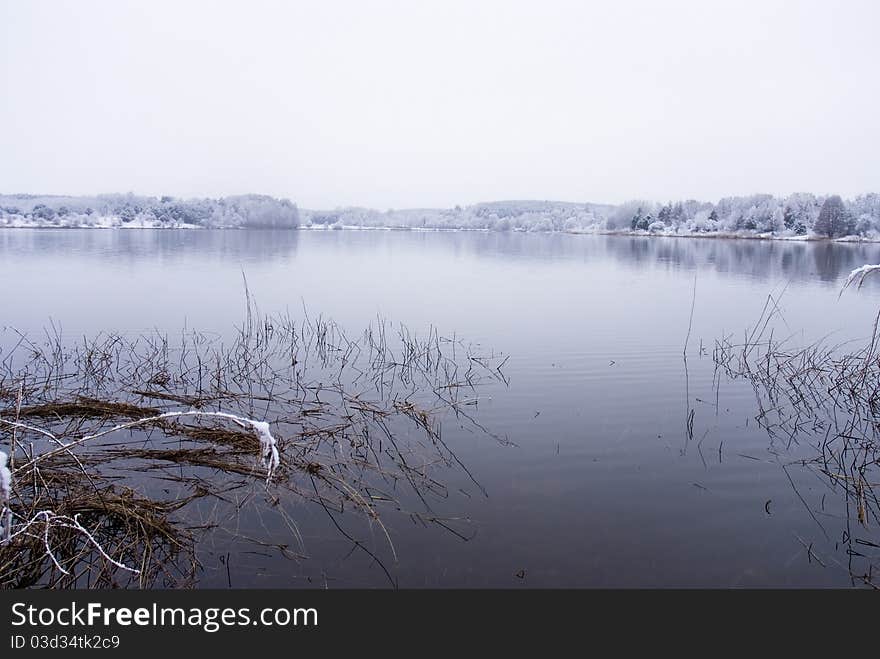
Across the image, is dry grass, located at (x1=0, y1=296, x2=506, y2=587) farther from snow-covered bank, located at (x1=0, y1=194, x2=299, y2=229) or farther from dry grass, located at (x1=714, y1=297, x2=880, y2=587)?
snow-covered bank, located at (x1=0, y1=194, x2=299, y2=229)

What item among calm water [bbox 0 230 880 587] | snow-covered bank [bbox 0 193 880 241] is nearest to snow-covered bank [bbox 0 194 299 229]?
snow-covered bank [bbox 0 193 880 241]

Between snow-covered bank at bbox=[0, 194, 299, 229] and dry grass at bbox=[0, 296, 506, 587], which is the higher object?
snow-covered bank at bbox=[0, 194, 299, 229]

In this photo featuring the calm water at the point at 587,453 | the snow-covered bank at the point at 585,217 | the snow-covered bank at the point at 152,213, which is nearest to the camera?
the calm water at the point at 587,453

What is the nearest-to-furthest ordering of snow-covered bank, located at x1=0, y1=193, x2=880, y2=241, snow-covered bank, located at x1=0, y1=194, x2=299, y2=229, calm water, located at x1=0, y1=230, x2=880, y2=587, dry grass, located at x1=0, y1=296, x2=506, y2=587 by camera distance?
dry grass, located at x1=0, y1=296, x2=506, y2=587 → calm water, located at x1=0, y1=230, x2=880, y2=587 → snow-covered bank, located at x1=0, y1=193, x2=880, y2=241 → snow-covered bank, located at x1=0, y1=194, x2=299, y2=229

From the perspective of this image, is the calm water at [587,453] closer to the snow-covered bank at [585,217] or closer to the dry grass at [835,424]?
the dry grass at [835,424]

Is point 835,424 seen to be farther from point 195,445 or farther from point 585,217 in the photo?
point 585,217

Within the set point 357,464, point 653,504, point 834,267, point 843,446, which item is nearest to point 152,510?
Answer: point 357,464

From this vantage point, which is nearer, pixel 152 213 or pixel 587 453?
pixel 587 453

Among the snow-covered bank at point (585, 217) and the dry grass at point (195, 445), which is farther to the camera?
the snow-covered bank at point (585, 217)

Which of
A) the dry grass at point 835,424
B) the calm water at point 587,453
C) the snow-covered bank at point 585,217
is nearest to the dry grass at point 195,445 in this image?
the calm water at point 587,453

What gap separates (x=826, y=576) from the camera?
4.59 m

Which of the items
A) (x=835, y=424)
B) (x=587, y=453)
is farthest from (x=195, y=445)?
(x=835, y=424)

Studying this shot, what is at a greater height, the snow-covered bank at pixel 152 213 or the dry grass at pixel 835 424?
the snow-covered bank at pixel 152 213
